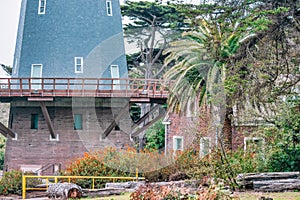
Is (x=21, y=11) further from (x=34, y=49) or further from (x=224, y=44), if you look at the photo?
(x=224, y=44)

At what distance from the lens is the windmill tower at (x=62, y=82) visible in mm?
30812

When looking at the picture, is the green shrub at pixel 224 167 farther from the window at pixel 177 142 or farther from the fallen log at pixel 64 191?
the window at pixel 177 142

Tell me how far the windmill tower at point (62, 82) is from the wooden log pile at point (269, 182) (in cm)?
1445

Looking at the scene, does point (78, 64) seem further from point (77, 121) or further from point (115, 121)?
point (115, 121)

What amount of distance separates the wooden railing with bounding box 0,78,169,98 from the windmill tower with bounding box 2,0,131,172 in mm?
83

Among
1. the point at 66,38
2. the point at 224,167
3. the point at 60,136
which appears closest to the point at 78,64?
the point at 66,38

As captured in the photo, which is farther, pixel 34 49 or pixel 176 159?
pixel 34 49

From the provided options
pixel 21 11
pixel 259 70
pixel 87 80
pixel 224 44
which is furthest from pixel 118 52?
pixel 259 70

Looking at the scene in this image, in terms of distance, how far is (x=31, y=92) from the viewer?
Result: 29.3 metres

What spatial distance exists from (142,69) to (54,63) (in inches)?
359

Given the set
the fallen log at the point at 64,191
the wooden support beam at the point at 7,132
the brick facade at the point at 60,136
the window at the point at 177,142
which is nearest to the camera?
the fallen log at the point at 64,191

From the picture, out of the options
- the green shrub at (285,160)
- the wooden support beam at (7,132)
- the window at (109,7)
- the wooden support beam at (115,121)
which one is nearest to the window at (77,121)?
the wooden support beam at (115,121)

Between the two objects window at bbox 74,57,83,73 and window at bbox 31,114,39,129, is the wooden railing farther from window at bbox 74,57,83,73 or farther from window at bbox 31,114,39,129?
window at bbox 31,114,39,129

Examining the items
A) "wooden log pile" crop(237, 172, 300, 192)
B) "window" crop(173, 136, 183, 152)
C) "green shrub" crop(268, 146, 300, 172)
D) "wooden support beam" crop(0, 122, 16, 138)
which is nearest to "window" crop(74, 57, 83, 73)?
"wooden support beam" crop(0, 122, 16, 138)
